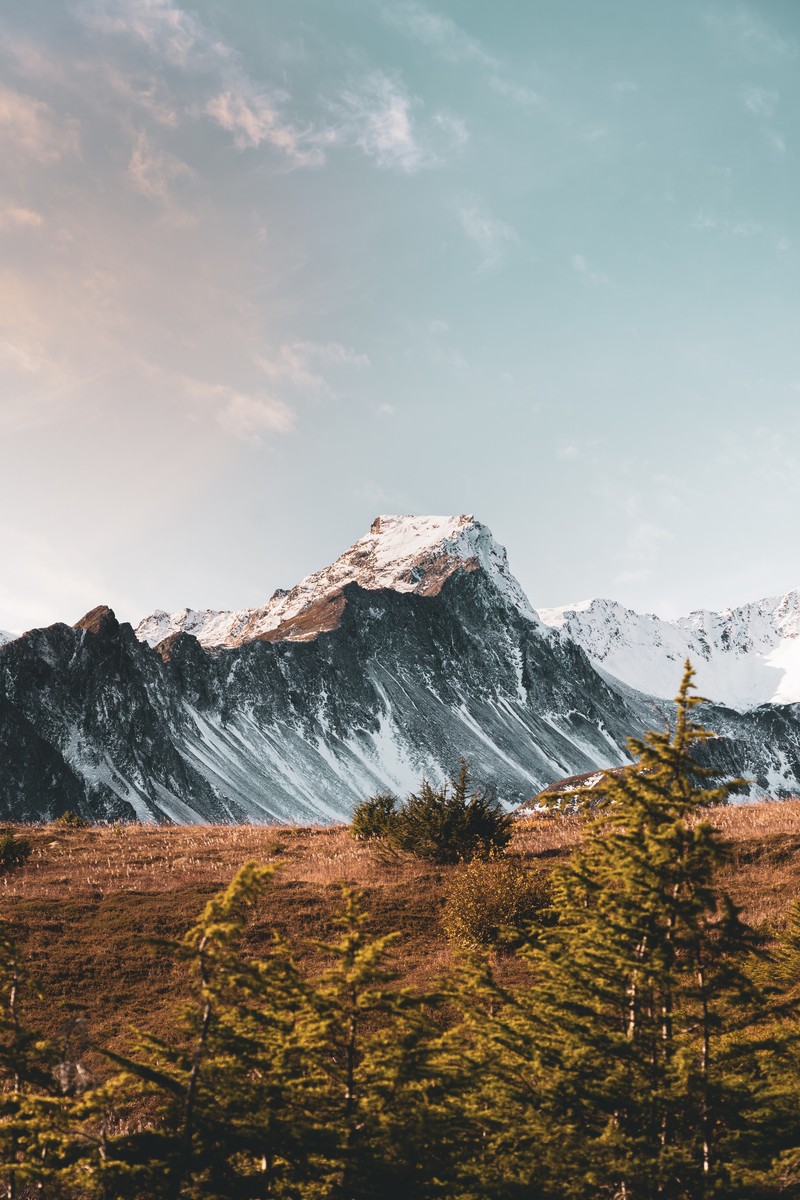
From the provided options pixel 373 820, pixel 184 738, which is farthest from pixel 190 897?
pixel 184 738

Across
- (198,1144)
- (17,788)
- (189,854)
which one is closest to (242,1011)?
(198,1144)

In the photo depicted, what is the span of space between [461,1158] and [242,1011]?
2062 mm

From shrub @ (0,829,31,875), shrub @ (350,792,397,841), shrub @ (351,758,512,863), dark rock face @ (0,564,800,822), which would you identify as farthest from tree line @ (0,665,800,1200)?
dark rock face @ (0,564,800,822)

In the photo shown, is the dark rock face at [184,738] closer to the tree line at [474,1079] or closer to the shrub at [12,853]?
the shrub at [12,853]

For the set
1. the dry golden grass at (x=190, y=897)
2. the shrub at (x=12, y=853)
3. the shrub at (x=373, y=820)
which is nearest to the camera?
the dry golden grass at (x=190, y=897)

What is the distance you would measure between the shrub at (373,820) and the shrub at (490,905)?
719 cm

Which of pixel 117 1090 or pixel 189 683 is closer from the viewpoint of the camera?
pixel 117 1090

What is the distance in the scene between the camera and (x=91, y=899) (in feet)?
59.5

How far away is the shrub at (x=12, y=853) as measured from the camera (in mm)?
20781

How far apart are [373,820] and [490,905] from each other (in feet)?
32.7

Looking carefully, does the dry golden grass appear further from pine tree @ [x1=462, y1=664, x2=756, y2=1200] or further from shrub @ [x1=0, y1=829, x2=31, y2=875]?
pine tree @ [x1=462, y1=664, x2=756, y2=1200]

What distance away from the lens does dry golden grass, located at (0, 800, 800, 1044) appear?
1364cm

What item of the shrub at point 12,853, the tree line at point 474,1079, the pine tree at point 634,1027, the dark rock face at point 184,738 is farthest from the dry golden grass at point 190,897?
the dark rock face at point 184,738

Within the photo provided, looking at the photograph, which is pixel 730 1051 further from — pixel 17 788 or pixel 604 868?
pixel 17 788
